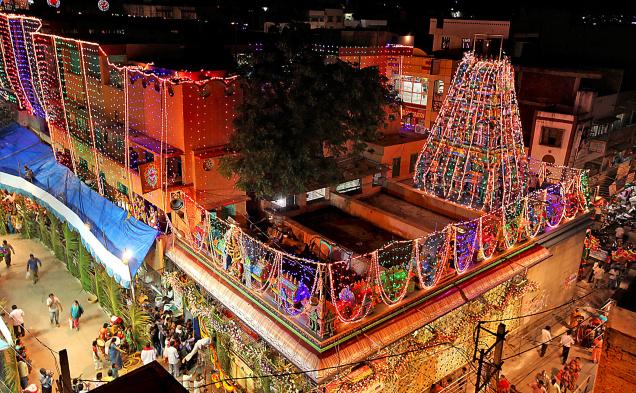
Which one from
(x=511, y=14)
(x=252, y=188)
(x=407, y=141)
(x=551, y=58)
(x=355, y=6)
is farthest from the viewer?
(x=355, y=6)

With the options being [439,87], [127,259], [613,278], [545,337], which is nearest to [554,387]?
[545,337]

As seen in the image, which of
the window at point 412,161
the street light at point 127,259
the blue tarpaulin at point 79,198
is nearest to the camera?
the street light at point 127,259

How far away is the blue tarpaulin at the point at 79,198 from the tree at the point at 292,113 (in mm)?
3870

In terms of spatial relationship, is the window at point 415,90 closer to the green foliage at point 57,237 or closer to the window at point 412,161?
the window at point 412,161

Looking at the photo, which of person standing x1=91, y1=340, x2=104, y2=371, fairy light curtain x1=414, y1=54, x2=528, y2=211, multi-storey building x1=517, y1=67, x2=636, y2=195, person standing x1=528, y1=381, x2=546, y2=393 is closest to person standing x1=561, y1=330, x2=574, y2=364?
person standing x1=528, y1=381, x2=546, y2=393

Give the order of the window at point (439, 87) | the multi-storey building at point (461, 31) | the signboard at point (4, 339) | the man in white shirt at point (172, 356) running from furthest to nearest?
1. the multi-storey building at point (461, 31)
2. the window at point (439, 87)
3. the man in white shirt at point (172, 356)
4. the signboard at point (4, 339)

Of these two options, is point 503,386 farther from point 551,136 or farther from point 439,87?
point 439,87

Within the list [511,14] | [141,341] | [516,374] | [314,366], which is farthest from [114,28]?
[511,14]

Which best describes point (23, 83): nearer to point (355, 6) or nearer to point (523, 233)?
point (523, 233)

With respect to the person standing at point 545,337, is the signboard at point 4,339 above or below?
above

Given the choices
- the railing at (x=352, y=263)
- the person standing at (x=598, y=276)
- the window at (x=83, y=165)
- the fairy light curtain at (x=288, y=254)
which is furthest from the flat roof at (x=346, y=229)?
the person standing at (x=598, y=276)

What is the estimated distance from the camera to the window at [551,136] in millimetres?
24219

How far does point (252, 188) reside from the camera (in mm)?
14812

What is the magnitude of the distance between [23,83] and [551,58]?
89.2ft
